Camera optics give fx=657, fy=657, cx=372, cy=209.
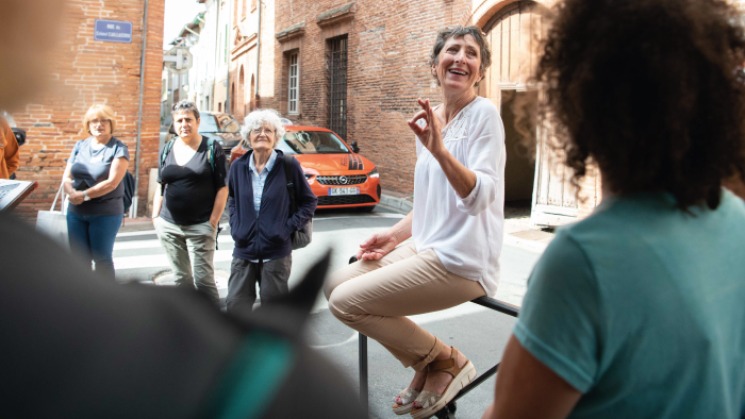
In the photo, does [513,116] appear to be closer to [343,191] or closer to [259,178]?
[343,191]

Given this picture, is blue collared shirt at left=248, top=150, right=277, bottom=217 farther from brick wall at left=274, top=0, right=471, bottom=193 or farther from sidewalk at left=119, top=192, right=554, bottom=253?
brick wall at left=274, top=0, right=471, bottom=193

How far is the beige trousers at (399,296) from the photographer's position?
2627 mm

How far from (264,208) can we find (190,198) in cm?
80

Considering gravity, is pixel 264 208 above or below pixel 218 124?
below

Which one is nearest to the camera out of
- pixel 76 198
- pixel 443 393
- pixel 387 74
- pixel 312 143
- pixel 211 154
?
pixel 443 393

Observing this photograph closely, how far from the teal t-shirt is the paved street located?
1.18ft

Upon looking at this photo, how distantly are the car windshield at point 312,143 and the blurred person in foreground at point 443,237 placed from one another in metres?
10.3

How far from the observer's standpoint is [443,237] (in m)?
2.65

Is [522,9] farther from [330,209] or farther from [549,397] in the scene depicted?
[549,397]

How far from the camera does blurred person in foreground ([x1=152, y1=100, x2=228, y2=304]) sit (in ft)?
16.7

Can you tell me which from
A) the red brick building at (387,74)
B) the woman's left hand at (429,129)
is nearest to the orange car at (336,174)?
the red brick building at (387,74)

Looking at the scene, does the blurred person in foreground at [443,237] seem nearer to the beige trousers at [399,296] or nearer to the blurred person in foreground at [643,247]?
the beige trousers at [399,296]

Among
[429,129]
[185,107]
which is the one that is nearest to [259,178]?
[185,107]

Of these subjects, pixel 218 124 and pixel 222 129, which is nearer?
pixel 222 129
